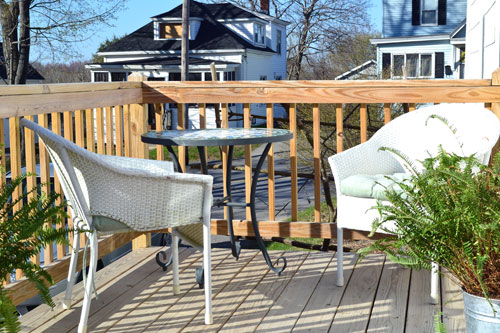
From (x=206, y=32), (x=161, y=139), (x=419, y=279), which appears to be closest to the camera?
(x=161, y=139)

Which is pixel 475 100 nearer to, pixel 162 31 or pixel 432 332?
pixel 432 332

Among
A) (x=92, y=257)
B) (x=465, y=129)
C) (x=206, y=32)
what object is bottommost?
(x=92, y=257)

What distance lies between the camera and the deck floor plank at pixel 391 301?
2916 millimetres

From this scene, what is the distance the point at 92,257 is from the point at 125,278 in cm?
92

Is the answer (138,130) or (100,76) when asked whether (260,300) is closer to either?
(138,130)

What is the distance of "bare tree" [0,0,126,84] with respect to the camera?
1734cm

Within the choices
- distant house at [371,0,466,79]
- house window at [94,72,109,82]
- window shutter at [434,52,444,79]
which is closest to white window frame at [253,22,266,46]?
house window at [94,72,109,82]

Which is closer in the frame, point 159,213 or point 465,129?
point 159,213

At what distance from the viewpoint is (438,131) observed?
358cm

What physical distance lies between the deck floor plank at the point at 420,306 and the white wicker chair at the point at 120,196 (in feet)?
2.91

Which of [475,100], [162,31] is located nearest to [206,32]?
[162,31]

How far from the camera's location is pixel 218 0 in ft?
96.1

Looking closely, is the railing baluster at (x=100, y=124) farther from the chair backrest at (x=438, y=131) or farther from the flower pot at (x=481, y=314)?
the flower pot at (x=481, y=314)

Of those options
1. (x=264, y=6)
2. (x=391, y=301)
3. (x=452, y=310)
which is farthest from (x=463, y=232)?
(x=264, y=6)
